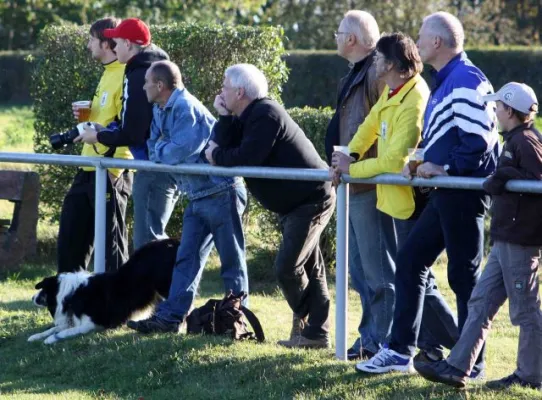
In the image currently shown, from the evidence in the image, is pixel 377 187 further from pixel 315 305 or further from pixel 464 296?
pixel 315 305

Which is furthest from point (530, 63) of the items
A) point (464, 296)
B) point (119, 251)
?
point (464, 296)

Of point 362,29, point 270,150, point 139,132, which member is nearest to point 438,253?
point 270,150

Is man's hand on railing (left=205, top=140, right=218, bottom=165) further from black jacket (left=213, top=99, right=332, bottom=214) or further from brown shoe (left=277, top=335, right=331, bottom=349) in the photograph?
brown shoe (left=277, top=335, right=331, bottom=349)

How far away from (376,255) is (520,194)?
1.32 metres

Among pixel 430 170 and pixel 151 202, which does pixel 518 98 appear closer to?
pixel 430 170

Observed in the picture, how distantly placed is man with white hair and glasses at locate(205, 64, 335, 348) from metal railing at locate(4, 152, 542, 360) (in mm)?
164

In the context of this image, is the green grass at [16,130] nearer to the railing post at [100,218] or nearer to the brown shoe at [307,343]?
the railing post at [100,218]

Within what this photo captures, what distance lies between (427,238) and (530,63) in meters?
19.8

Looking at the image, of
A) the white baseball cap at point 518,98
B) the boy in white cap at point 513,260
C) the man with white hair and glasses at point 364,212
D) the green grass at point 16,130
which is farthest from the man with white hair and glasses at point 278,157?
the green grass at point 16,130

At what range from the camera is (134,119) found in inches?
314

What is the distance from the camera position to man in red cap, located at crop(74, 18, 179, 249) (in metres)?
7.97

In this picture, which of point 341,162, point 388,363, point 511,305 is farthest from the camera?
point 341,162

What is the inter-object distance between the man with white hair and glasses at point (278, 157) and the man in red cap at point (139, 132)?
923mm

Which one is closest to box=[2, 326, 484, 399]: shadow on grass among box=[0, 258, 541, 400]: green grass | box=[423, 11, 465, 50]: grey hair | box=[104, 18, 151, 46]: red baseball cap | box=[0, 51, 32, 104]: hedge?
box=[0, 258, 541, 400]: green grass
